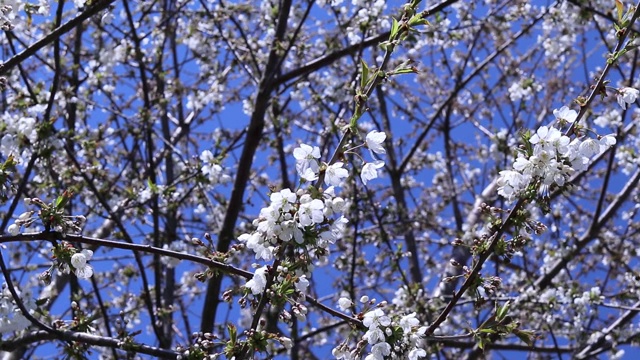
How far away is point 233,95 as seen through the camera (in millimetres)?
7371

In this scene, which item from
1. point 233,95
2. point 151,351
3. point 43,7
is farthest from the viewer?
point 233,95

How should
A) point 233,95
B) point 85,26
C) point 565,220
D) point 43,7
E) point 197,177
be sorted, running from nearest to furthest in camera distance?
point 43,7, point 197,177, point 85,26, point 233,95, point 565,220

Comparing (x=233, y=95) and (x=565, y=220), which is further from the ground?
(x=233, y=95)

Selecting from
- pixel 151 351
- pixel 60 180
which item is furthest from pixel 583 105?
pixel 60 180

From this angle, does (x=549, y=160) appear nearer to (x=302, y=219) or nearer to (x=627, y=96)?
(x=627, y=96)

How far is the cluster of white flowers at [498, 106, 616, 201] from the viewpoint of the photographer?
87.6 inches

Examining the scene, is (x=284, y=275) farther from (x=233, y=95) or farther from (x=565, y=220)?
(x=565, y=220)

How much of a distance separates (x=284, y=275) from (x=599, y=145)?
1.08 metres

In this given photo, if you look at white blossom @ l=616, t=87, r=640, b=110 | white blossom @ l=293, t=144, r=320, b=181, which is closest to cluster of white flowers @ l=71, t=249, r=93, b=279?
white blossom @ l=293, t=144, r=320, b=181

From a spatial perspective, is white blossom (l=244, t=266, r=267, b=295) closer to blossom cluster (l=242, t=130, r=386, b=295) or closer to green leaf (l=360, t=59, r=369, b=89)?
blossom cluster (l=242, t=130, r=386, b=295)

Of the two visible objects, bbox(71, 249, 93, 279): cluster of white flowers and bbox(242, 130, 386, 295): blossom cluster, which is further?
bbox(71, 249, 93, 279): cluster of white flowers

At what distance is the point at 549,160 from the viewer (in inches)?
88.0

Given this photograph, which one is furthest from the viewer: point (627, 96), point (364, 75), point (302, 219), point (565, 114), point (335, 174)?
point (627, 96)

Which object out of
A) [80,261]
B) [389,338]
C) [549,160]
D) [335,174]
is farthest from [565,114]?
[80,261]
